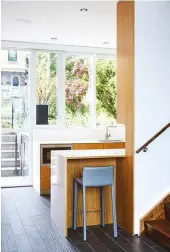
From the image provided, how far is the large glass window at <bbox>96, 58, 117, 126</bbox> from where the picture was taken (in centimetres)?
719

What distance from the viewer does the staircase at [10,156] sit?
6664 millimetres

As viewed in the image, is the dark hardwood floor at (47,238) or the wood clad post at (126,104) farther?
the wood clad post at (126,104)

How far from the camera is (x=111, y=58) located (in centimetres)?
724

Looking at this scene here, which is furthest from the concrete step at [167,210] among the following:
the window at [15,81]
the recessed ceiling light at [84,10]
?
the window at [15,81]

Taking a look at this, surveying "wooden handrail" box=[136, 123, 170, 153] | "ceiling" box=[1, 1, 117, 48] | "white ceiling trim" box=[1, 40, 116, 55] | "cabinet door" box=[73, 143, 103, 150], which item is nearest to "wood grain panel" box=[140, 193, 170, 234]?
"wooden handrail" box=[136, 123, 170, 153]

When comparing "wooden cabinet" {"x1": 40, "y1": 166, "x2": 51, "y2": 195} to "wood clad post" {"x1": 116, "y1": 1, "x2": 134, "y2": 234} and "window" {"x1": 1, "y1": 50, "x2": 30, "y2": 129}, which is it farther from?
"wood clad post" {"x1": 116, "y1": 1, "x2": 134, "y2": 234}

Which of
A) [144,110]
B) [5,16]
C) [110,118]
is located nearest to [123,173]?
[144,110]

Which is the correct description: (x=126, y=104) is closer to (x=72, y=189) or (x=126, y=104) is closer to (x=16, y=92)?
(x=72, y=189)

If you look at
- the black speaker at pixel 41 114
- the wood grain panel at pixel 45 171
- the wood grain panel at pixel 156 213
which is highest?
the black speaker at pixel 41 114

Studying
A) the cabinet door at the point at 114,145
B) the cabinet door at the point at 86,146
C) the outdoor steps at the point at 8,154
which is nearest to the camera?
the cabinet door at the point at 86,146

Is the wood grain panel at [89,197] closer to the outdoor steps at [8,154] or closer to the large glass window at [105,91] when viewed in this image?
the outdoor steps at [8,154]

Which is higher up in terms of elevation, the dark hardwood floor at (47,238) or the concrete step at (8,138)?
the concrete step at (8,138)

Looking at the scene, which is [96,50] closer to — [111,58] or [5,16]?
[111,58]

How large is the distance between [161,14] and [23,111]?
3689mm
